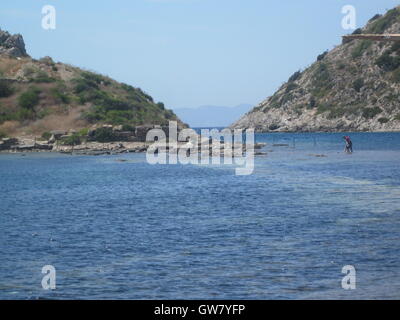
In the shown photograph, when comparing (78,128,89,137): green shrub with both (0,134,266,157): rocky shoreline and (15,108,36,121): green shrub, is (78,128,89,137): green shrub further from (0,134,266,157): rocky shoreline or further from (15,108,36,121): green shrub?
(15,108,36,121): green shrub

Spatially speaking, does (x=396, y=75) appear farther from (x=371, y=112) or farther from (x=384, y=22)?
(x=384, y=22)

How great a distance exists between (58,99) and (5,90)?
8.57m

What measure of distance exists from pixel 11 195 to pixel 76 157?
3659 cm

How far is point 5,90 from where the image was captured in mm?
102562

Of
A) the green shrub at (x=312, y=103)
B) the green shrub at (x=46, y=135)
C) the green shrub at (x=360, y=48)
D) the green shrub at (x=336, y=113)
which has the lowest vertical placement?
the green shrub at (x=46, y=135)

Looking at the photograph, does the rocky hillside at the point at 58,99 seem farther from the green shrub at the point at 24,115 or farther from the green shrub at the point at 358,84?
the green shrub at the point at 358,84

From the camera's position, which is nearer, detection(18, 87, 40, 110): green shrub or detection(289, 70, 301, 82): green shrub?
detection(18, 87, 40, 110): green shrub

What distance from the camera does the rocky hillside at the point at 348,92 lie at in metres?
134

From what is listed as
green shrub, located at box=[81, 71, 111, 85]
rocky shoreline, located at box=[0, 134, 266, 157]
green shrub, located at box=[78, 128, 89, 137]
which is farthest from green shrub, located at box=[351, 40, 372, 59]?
green shrub, located at box=[78, 128, 89, 137]

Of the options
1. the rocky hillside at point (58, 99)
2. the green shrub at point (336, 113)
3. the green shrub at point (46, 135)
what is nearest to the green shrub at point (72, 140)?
the green shrub at point (46, 135)

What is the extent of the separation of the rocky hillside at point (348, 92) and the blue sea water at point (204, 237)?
3574 inches

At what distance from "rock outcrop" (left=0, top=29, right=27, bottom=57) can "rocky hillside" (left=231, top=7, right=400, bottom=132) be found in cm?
6353

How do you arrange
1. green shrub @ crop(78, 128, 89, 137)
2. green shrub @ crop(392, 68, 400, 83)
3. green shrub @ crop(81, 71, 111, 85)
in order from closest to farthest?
green shrub @ crop(78, 128, 89, 137) → green shrub @ crop(81, 71, 111, 85) → green shrub @ crop(392, 68, 400, 83)

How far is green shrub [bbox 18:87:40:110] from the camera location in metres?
98.1
